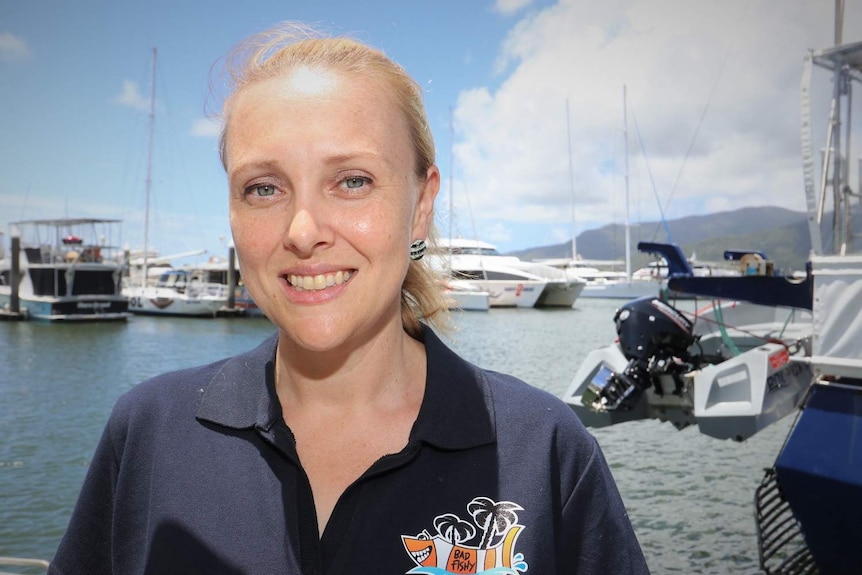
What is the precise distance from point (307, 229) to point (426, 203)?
0.36 meters

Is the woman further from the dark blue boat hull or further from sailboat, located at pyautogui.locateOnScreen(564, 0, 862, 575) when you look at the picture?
sailboat, located at pyautogui.locateOnScreen(564, 0, 862, 575)

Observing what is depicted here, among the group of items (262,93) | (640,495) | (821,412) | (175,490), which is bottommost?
(640,495)

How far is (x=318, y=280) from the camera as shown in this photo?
4.62ft

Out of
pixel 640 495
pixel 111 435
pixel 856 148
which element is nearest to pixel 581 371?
pixel 640 495

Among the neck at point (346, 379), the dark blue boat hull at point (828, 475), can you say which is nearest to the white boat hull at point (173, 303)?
the dark blue boat hull at point (828, 475)

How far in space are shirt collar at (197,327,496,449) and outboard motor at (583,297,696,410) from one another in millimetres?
6476

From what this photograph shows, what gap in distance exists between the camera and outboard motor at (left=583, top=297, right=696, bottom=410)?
773cm

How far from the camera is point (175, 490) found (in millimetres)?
1428

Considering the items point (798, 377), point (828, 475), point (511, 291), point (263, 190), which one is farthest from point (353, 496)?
point (511, 291)

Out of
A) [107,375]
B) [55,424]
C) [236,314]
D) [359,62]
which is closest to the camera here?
[359,62]

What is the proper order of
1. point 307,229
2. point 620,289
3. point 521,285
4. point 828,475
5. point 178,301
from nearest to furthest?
point 307,229
point 828,475
point 178,301
point 521,285
point 620,289

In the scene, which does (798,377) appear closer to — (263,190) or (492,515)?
(492,515)

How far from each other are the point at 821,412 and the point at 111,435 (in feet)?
18.5

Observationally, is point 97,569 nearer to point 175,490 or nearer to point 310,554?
point 175,490
